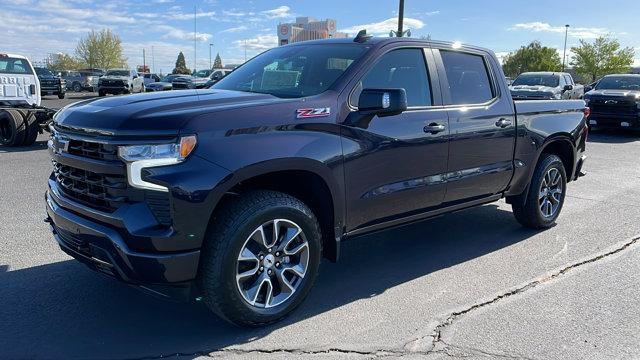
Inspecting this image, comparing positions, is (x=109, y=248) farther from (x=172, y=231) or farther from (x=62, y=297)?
(x=62, y=297)

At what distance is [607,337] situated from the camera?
3518 mm

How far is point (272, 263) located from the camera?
3502 millimetres

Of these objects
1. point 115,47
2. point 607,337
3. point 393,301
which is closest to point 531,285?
point 607,337

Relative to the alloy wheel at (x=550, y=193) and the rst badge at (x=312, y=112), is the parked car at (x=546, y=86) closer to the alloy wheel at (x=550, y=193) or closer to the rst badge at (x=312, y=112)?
the alloy wheel at (x=550, y=193)

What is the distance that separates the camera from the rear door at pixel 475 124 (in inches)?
182

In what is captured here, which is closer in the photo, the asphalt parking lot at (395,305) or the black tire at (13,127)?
the asphalt parking lot at (395,305)

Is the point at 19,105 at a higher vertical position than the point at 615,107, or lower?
lower

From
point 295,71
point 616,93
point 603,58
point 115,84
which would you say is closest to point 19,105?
point 295,71

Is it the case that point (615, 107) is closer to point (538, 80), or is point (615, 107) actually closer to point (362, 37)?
point (538, 80)

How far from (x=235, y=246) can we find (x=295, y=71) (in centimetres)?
173

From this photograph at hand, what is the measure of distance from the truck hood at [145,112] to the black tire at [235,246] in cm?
59

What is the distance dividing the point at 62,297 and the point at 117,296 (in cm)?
37

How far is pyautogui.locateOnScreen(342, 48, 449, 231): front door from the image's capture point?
3852 mm

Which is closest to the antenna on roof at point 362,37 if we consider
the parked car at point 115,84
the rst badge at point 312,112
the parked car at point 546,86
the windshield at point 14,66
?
the rst badge at point 312,112
